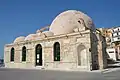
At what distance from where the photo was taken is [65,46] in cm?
2080

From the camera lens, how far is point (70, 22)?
77.6 feet

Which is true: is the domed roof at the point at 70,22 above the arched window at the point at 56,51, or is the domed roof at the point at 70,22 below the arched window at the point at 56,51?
above

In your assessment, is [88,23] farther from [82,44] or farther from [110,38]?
[110,38]

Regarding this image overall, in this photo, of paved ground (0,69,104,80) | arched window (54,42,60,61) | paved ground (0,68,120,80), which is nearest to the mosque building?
arched window (54,42,60,61)

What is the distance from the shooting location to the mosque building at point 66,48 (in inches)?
747

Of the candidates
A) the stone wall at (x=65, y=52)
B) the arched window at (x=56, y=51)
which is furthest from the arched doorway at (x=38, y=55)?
the arched window at (x=56, y=51)

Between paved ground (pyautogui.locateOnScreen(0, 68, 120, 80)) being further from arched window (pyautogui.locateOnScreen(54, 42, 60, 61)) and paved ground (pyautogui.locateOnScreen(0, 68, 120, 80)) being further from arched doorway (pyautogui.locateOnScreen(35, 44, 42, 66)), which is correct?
arched doorway (pyautogui.locateOnScreen(35, 44, 42, 66))

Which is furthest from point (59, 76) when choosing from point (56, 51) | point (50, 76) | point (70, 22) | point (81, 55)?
point (70, 22)

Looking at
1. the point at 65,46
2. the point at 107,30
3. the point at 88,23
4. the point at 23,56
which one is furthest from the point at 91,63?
the point at 107,30

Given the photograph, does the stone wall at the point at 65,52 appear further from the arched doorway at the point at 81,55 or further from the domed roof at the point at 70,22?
the domed roof at the point at 70,22

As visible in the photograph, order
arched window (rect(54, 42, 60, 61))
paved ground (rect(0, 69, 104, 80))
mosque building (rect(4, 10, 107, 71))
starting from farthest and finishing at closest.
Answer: arched window (rect(54, 42, 60, 61)), mosque building (rect(4, 10, 107, 71)), paved ground (rect(0, 69, 104, 80))

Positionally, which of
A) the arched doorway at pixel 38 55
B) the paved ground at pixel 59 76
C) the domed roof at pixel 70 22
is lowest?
the paved ground at pixel 59 76

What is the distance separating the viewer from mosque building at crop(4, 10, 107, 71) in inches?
747

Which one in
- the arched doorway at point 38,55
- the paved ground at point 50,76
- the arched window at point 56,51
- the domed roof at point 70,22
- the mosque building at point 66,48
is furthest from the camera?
the arched doorway at point 38,55
